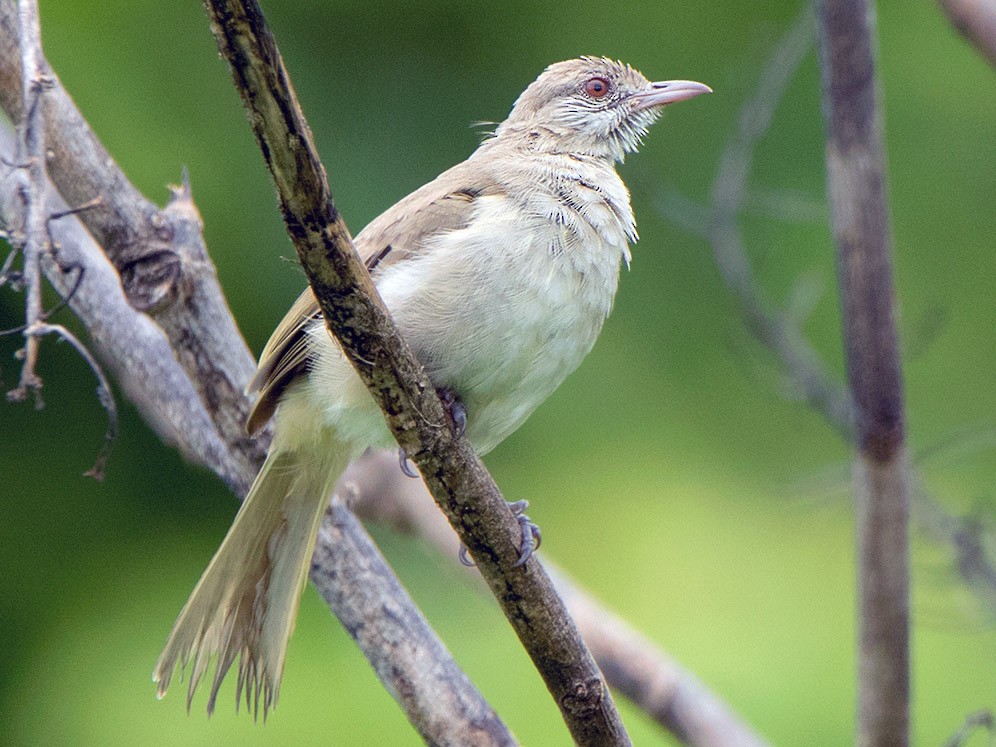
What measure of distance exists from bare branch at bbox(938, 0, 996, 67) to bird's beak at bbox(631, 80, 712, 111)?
30.5 inches

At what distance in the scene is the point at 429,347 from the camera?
9.02 ft

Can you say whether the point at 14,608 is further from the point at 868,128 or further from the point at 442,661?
the point at 868,128

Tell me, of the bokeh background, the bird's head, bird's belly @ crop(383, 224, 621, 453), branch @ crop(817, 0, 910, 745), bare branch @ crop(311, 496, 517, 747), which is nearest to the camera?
bird's belly @ crop(383, 224, 621, 453)

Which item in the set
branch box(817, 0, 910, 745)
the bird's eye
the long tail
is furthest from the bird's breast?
the bird's eye

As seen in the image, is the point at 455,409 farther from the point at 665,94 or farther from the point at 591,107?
the point at 665,94

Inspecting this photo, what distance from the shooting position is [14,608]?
4.53m

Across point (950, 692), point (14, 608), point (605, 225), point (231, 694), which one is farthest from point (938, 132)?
point (14, 608)

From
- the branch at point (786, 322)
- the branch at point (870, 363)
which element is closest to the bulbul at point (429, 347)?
the branch at point (870, 363)

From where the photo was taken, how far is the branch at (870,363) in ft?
10.8

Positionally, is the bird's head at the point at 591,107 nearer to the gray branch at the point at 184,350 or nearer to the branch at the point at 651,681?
the gray branch at the point at 184,350

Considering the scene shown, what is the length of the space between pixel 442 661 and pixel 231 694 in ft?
5.14

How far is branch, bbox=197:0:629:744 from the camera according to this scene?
1777mm

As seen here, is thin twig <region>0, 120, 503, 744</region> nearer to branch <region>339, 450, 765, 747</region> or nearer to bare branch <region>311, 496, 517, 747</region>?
bare branch <region>311, 496, 517, 747</region>

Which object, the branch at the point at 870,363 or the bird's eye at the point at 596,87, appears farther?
the bird's eye at the point at 596,87
